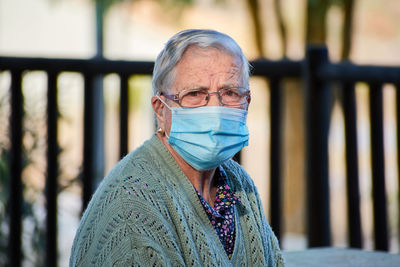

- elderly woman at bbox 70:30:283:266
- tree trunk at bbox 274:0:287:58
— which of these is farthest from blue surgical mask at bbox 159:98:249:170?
tree trunk at bbox 274:0:287:58

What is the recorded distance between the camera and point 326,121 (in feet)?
12.7

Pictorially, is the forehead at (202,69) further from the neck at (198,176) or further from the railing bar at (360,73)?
the railing bar at (360,73)

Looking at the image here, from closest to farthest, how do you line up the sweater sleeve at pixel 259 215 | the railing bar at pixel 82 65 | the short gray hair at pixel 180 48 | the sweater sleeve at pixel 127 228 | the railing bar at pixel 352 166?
the sweater sleeve at pixel 127 228 < the short gray hair at pixel 180 48 < the sweater sleeve at pixel 259 215 < the railing bar at pixel 82 65 < the railing bar at pixel 352 166

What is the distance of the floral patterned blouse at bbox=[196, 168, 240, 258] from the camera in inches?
89.2

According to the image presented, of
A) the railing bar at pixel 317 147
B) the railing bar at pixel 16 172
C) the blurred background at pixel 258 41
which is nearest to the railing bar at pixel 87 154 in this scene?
the railing bar at pixel 16 172

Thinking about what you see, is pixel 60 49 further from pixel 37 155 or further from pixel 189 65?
pixel 189 65

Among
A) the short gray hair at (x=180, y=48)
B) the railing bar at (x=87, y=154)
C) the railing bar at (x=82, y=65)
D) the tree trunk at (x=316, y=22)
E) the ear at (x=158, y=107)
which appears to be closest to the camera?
the short gray hair at (x=180, y=48)

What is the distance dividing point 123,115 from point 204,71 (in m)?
1.52

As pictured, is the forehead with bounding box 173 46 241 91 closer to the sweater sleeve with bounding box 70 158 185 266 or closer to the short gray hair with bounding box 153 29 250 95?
the short gray hair with bounding box 153 29 250 95

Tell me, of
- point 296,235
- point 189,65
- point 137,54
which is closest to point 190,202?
point 189,65

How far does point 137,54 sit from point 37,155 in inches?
282

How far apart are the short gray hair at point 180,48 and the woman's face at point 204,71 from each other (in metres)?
0.01

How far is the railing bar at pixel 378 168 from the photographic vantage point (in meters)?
3.64

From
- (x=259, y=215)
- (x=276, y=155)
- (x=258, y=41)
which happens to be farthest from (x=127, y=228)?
(x=258, y=41)
